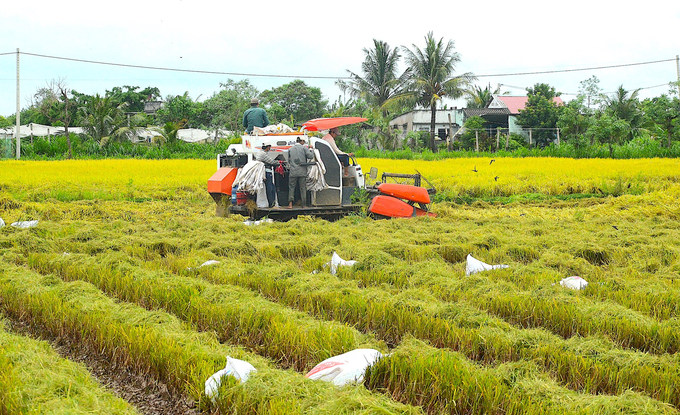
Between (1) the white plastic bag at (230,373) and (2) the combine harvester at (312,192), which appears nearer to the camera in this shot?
(1) the white plastic bag at (230,373)

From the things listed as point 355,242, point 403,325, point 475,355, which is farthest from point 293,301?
point 355,242

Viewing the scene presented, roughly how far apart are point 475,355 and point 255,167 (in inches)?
220

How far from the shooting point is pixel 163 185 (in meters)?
13.6

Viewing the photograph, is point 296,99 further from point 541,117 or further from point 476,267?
point 476,267

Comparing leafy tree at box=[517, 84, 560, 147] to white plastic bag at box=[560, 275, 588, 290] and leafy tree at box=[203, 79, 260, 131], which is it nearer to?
leafy tree at box=[203, 79, 260, 131]

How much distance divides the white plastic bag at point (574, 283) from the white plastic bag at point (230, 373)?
114 inches

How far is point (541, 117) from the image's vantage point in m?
31.7

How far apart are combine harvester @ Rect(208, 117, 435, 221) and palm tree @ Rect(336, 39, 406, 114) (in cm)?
2602

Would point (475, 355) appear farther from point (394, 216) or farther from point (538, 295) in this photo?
point (394, 216)

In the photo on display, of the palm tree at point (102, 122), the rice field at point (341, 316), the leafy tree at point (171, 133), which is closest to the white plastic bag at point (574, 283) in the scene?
the rice field at point (341, 316)

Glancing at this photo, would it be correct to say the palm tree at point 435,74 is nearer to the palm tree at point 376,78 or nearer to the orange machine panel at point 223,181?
the palm tree at point 376,78

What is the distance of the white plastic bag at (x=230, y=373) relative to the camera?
2.79 metres

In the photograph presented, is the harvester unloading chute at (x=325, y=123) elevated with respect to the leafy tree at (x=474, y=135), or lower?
lower

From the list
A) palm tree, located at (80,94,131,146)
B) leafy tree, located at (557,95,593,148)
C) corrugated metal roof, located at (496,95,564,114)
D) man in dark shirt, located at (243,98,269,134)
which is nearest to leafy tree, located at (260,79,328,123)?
corrugated metal roof, located at (496,95,564,114)
